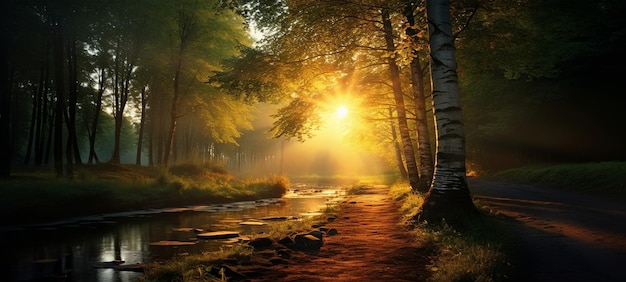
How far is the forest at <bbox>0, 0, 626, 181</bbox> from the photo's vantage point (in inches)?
439

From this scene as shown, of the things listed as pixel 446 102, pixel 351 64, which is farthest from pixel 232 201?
pixel 446 102

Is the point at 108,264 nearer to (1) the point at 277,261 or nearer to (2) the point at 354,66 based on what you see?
(1) the point at 277,261

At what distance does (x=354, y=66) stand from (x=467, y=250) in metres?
10.5

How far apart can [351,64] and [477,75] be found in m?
4.80

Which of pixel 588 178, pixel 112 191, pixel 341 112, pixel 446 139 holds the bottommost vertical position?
pixel 112 191

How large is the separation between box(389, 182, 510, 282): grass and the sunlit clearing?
7445 millimetres

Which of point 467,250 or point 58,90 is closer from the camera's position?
point 467,250

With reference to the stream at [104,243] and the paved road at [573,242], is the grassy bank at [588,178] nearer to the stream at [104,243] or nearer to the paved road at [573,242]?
the paved road at [573,242]

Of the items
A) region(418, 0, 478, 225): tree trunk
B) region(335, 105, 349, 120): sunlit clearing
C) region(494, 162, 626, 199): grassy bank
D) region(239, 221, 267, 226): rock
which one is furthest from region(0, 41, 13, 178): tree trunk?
region(494, 162, 626, 199): grassy bank

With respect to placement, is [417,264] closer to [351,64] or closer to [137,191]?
[351,64]

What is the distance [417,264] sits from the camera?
5.48 metres

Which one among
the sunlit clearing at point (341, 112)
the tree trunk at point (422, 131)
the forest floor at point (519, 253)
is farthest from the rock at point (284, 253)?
the sunlit clearing at point (341, 112)

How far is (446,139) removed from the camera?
7922 millimetres

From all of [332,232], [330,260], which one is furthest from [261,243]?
[332,232]
